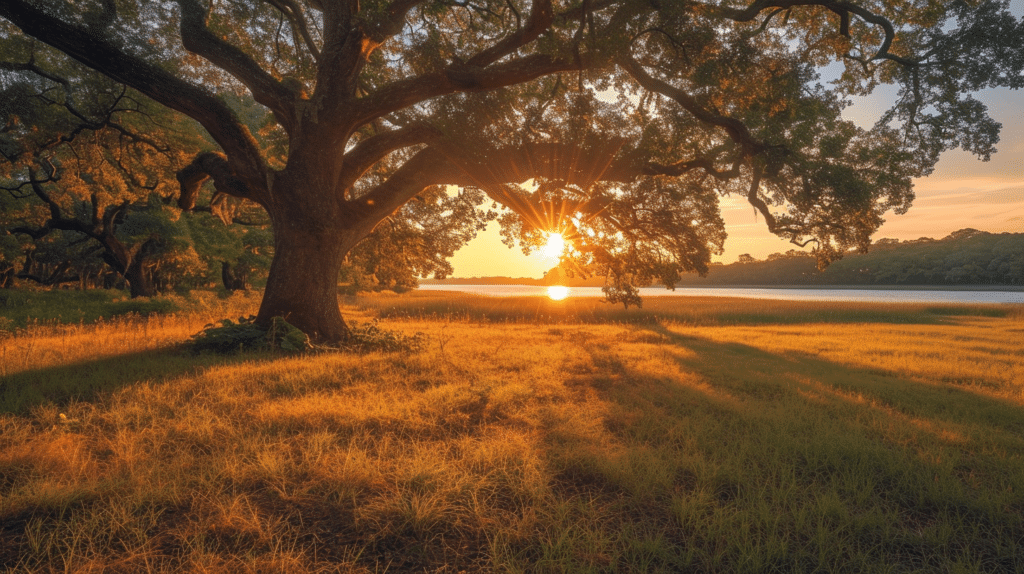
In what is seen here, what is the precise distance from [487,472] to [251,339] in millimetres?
7091

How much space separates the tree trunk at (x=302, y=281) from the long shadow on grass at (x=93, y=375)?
1442mm

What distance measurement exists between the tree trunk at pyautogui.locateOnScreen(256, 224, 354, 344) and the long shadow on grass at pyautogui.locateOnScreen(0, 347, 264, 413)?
1442 mm

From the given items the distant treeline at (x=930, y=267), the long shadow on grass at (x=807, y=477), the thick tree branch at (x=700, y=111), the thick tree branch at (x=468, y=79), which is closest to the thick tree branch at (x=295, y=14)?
the thick tree branch at (x=468, y=79)

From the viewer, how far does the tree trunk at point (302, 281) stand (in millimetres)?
8281

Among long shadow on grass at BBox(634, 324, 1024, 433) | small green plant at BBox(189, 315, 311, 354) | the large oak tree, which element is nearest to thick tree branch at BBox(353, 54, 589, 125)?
the large oak tree

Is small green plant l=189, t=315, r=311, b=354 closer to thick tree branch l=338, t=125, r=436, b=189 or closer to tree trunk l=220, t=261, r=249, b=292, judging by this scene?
thick tree branch l=338, t=125, r=436, b=189

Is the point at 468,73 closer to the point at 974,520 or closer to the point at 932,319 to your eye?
the point at 974,520

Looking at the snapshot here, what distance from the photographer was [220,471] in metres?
2.87

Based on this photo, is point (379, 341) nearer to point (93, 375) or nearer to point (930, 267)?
point (93, 375)

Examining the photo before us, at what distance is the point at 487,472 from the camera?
300 cm

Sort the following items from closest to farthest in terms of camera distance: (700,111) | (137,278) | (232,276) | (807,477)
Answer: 1. (807,477)
2. (700,111)
3. (137,278)
4. (232,276)

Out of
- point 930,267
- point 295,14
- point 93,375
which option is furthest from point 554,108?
point 930,267

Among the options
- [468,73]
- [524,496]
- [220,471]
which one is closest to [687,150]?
[468,73]

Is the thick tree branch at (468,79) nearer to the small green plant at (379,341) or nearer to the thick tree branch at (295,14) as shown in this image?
the thick tree branch at (295,14)
